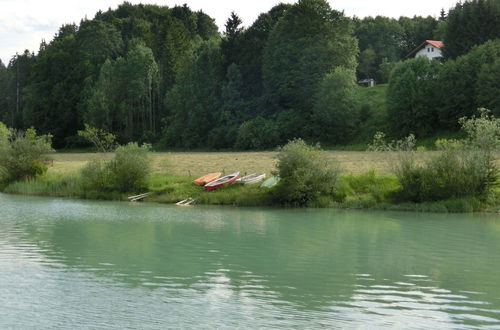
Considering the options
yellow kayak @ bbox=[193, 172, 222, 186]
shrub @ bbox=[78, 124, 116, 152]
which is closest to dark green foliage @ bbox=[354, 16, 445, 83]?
shrub @ bbox=[78, 124, 116, 152]

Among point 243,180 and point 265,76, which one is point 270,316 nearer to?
point 243,180

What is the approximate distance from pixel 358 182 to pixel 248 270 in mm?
21268

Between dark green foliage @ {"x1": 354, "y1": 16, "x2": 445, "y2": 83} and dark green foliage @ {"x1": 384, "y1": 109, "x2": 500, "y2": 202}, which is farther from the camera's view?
dark green foliage @ {"x1": 354, "y1": 16, "x2": 445, "y2": 83}

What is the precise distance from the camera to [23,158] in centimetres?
5109

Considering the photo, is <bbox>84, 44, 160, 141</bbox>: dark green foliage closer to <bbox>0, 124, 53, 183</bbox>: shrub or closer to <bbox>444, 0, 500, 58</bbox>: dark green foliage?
<bbox>444, 0, 500, 58</bbox>: dark green foliage

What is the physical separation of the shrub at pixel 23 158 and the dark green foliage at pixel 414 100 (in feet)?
133

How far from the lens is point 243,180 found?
148ft

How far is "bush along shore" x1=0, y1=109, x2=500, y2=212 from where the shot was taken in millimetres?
38688

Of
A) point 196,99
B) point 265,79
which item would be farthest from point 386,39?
point 196,99

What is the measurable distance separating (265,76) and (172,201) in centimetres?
4805

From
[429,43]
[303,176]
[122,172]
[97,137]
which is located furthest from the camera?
[429,43]

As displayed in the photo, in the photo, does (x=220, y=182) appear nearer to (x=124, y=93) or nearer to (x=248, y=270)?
(x=248, y=270)

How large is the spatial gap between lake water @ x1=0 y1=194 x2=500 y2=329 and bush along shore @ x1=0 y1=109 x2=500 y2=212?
2625mm

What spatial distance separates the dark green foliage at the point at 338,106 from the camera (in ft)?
260
